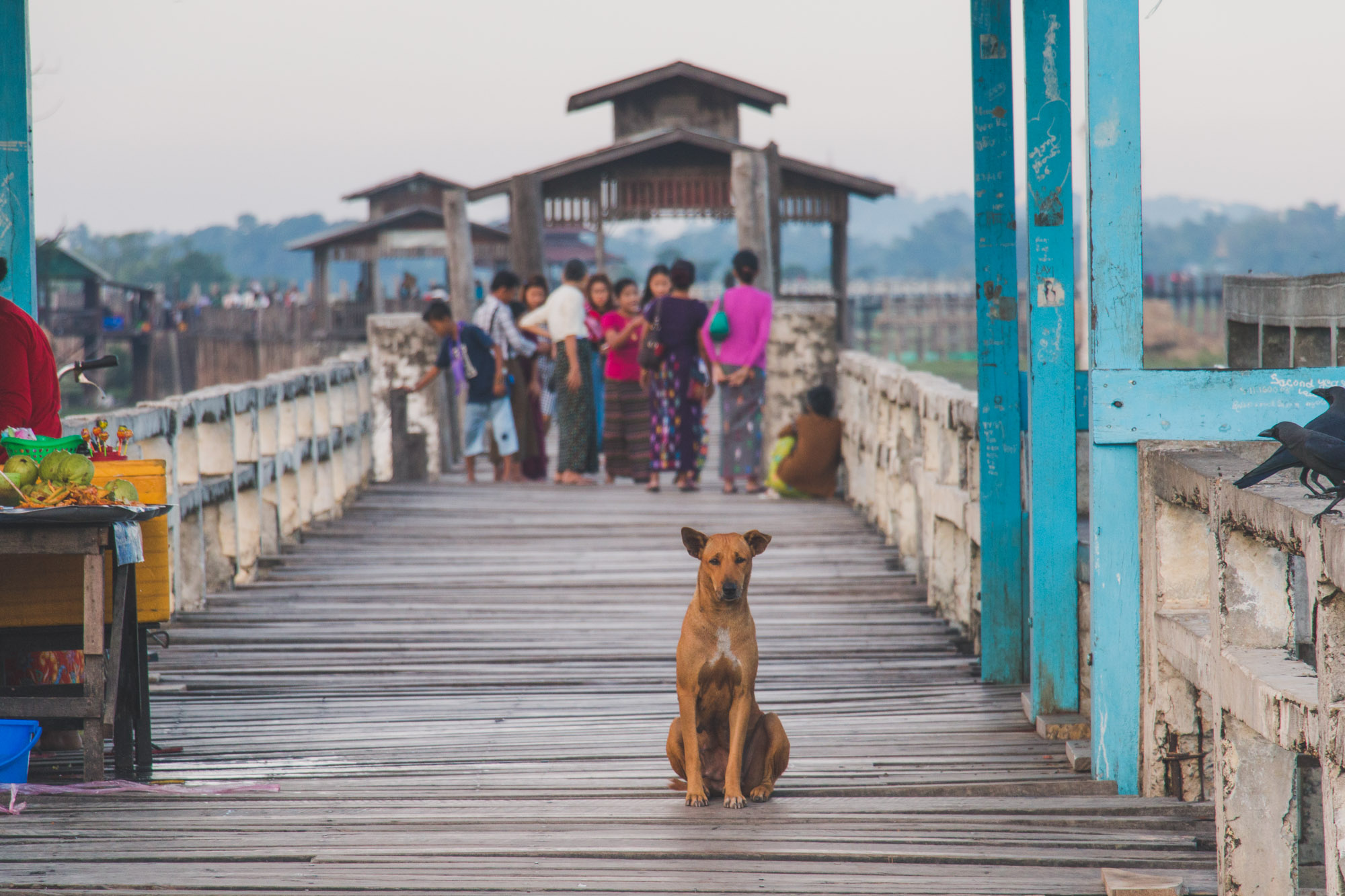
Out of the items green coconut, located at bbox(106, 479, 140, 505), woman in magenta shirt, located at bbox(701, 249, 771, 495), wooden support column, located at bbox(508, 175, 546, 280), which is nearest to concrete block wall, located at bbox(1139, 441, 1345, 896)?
green coconut, located at bbox(106, 479, 140, 505)

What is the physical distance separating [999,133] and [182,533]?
14.2 ft

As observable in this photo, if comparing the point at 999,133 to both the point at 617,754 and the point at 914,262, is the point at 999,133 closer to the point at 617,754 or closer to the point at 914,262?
the point at 617,754

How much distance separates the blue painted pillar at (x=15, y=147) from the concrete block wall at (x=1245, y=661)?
166 inches

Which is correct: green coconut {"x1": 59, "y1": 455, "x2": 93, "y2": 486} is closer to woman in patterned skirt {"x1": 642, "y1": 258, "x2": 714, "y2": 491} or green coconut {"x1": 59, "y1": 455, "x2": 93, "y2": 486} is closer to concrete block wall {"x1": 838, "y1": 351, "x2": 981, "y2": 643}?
concrete block wall {"x1": 838, "y1": 351, "x2": 981, "y2": 643}

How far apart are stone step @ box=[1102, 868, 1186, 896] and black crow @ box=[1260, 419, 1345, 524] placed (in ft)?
3.27

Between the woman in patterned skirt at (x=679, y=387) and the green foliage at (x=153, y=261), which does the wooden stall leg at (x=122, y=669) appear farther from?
the green foliage at (x=153, y=261)

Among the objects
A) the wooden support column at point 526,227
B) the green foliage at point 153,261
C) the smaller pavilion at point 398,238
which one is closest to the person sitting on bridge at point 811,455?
the wooden support column at point 526,227

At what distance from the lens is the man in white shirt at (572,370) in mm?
11125

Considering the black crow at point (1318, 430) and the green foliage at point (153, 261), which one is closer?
the black crow at point (1318, 430)

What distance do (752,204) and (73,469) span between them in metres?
8.61

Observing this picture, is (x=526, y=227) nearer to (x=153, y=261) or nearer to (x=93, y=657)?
(x=93, y=657)

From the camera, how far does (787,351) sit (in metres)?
11.5

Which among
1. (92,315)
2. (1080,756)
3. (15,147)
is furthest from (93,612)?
(92,315)

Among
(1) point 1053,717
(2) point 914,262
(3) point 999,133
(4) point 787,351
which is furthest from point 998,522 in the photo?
(2) point 914,262
